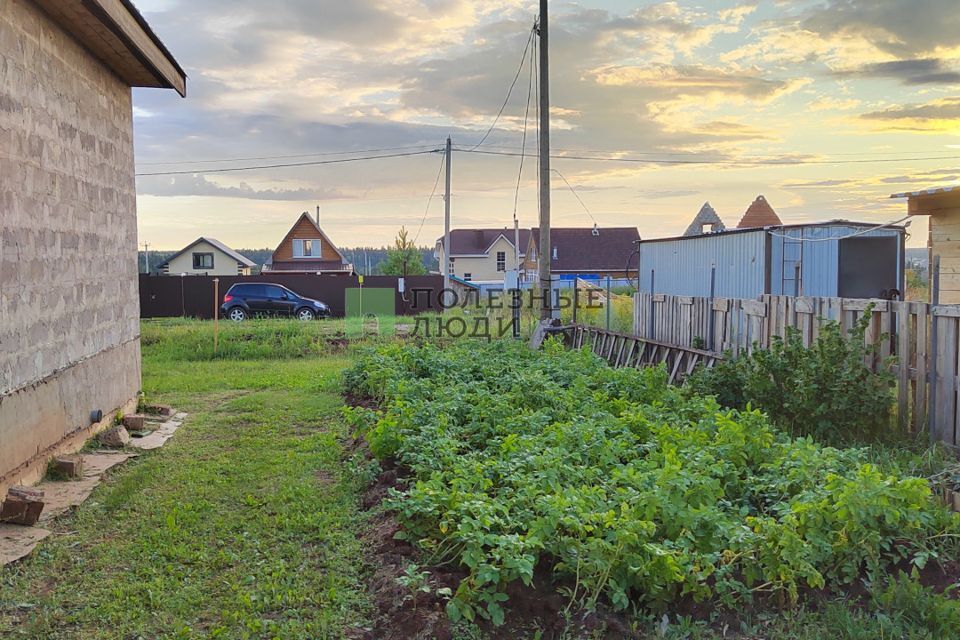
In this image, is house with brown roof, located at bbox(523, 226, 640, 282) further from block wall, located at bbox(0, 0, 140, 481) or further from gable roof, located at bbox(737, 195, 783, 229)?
block wall, located at bbox(0, 0, 140, 481)

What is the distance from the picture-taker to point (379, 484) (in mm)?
6141

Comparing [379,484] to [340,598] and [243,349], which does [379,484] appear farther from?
[243,349]

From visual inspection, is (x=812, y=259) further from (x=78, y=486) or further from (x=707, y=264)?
(x=78, y=486)

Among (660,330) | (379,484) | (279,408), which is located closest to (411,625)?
(379,484)

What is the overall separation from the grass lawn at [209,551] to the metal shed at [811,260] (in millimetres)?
9789

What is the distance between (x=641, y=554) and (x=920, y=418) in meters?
4.41

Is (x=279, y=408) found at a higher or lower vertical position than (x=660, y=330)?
lower

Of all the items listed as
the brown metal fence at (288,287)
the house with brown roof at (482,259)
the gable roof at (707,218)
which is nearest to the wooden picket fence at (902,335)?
the gable roof at (707,218)

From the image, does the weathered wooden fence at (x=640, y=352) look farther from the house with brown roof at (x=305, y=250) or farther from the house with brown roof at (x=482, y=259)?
the house with brown roof at (x=482, y=259)

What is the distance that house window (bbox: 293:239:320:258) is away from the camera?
177ft

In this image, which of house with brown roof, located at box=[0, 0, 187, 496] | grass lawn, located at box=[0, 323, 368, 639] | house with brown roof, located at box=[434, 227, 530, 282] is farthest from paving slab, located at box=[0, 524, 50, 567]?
house with brown roof, located at box=[434, 227, 530, 282]

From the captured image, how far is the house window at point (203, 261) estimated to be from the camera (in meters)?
57.8

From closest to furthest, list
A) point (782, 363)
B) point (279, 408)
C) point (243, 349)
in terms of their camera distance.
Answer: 1. point (782, 363)
2. point (279, 408)
3. point (243, 349)

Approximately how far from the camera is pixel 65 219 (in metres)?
7.68
